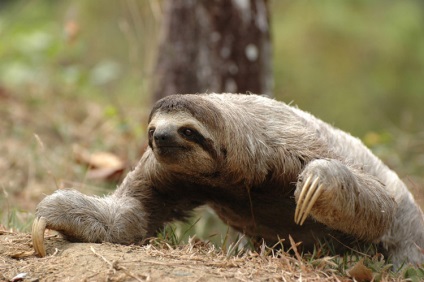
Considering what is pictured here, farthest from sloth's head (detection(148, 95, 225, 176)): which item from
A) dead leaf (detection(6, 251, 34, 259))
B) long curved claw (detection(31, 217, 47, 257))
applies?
dead leaf (detection(6, 251, 34, 259))

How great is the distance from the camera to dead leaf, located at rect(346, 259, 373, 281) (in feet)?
15.9

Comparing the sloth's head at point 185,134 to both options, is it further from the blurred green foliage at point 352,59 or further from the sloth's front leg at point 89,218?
the blurred green foliage at point 352,59

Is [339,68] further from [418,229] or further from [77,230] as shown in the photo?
[77,230]

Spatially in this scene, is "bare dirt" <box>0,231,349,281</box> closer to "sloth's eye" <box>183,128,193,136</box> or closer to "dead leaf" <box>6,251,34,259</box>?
"dead leaf" <box>6,251,34,259</box>

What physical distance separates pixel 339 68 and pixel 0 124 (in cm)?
896

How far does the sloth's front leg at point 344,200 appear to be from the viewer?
5020mm

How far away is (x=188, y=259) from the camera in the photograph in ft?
15.8

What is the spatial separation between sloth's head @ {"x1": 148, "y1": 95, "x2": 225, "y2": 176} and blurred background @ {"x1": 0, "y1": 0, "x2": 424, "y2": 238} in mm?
3373

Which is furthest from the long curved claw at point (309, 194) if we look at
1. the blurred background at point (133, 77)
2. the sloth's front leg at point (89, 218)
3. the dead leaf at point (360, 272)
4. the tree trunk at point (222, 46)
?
the tree trunk at point (222, 46)

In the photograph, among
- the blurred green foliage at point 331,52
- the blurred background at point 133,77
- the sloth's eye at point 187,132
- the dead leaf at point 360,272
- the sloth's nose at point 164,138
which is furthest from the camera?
the blurred green foliage at point 331,52

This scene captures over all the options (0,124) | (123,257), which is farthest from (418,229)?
(0,124)

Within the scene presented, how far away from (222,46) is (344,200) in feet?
14.7

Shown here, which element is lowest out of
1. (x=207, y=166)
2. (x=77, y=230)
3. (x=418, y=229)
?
(x=418, y=229)

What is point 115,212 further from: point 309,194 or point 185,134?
point 309,194
